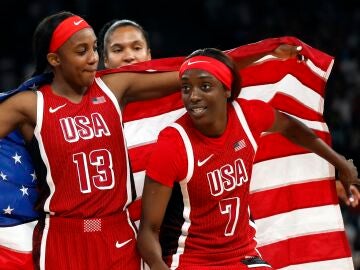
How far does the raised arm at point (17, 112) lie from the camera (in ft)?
10.3

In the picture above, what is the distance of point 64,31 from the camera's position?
3.21m

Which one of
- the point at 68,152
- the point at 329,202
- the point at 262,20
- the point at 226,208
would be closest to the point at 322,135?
the point at 329,202

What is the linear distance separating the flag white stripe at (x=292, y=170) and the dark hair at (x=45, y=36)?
47.5 inches

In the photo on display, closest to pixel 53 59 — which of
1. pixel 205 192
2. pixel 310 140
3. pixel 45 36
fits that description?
pixel 45 36

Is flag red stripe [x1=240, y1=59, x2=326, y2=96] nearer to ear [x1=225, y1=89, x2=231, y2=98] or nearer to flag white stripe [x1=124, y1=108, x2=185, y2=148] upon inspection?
flag white stripe [x1=124, y1=108, x2=185, y2=148]

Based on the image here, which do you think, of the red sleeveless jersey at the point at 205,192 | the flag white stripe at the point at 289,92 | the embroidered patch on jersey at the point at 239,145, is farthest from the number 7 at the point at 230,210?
the flag white stripe at the point at 289,92

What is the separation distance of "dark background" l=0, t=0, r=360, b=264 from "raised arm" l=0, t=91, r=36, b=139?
17.8 feet

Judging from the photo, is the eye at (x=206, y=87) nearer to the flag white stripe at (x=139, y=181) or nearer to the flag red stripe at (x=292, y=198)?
the flag white stripe at (x=139, y=181)

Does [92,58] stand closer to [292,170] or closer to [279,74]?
[279,74]

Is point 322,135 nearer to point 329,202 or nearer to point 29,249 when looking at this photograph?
point 329,202

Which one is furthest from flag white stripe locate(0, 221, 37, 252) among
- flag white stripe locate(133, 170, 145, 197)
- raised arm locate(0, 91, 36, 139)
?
flag white stripe locate(133, 170, 145, 197)

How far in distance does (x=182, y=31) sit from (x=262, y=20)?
3.02 feet

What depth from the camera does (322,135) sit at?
399 centimetres

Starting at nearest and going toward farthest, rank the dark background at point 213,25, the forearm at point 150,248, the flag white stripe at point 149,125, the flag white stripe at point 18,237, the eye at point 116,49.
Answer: the forearm at point 150,248, the flag white stripe at point 18,237, the flag white stripe at point 149,125, the eye at point 116,49, the dark background at point 213,25
